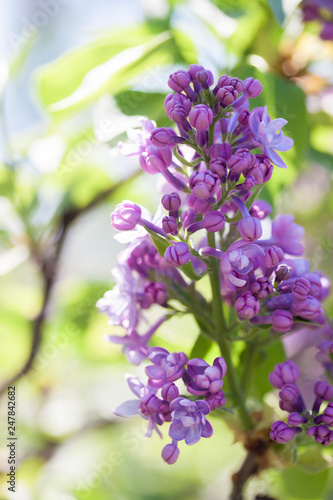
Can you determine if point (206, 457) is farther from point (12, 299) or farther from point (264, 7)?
point (264, 7)

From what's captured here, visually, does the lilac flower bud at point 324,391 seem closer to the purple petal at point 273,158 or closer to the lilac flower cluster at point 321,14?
the purple petal at point 273,158

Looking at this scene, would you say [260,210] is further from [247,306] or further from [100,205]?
[100,205]

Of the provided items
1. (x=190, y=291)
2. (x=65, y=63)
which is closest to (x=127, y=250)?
(x=190, y=291)

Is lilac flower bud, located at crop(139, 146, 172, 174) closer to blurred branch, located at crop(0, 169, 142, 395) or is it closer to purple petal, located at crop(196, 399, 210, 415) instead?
purple petal, located at crop(196, 399, 210, 415)

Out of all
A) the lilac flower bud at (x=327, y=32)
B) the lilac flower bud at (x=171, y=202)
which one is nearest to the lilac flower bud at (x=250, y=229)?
the lilac flower bud at (x=171, y=202)

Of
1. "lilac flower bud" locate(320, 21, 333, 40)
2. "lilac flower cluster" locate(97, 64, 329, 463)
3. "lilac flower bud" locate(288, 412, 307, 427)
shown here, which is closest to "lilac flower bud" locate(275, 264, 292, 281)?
"lilac flower cluster" locate(97, 64, 329, 463)

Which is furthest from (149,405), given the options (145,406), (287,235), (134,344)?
(287,235)
